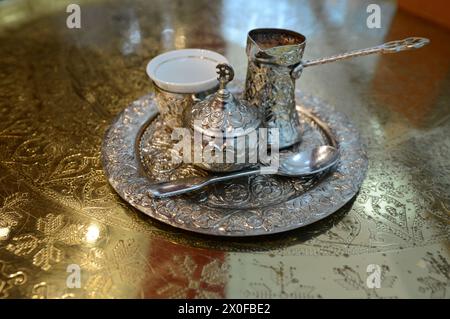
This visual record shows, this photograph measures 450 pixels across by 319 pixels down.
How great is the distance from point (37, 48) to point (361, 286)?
1054 mm

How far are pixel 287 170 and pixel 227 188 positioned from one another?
11cm

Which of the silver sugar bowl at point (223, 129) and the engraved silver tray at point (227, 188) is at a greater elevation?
the silver sugar bowl at point (223, 129)

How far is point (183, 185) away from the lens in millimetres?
666

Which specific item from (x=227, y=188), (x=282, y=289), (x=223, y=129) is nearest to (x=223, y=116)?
(x=223, y=129)

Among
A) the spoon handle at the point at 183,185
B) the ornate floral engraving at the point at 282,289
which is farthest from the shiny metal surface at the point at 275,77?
the ornate floral engraving at the point at 282,289

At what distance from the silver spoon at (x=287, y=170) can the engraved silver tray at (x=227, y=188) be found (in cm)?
1

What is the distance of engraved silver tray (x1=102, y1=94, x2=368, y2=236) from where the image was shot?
63 cm

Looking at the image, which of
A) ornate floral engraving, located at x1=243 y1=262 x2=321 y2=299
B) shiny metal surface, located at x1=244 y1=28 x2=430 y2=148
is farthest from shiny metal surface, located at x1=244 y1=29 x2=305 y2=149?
ornate floral engraving, located at x1=243 y1=262 x2=321 y2=299

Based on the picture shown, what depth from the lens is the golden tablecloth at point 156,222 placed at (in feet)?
1.90

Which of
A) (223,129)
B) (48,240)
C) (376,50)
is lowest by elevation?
(48,240)

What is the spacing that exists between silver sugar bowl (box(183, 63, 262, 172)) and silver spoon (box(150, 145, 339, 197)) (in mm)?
26

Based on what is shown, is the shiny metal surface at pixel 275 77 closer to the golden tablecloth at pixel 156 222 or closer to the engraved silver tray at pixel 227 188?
the engraved silver tray at pixel 227 188

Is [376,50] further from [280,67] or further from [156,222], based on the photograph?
[156,222]

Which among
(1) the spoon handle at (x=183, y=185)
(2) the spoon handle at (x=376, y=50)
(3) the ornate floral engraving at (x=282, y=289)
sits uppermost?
(2) the spoon handle at (x=376, y=50)
